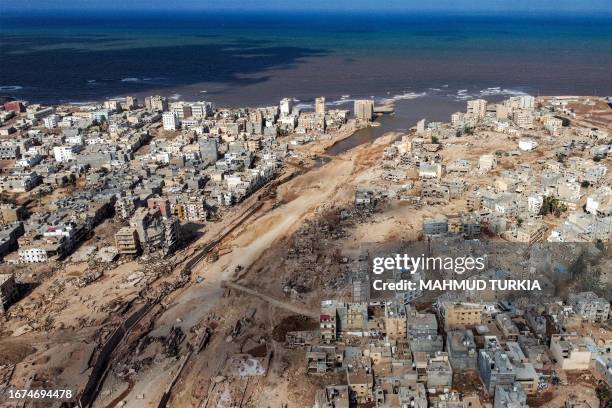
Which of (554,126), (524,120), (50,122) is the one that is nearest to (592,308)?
(554,126)

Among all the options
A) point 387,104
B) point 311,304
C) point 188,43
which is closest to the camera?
point 311,304

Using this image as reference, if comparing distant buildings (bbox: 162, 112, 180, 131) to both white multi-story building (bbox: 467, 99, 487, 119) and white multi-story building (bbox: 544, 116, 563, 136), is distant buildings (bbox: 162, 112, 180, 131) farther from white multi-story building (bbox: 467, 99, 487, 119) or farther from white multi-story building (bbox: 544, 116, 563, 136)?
white multi-story building (bbox: 544, 116, 563, 136)

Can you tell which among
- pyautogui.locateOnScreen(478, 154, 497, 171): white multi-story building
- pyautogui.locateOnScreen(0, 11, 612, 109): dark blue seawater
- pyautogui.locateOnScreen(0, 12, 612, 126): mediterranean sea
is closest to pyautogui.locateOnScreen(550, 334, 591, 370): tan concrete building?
pyautogui.locateOnScreen(478, 154, 497, 171): white multi-story building

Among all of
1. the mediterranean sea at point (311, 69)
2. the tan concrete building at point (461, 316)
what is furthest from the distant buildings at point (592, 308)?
the mediterranean sea at point (311, 69)

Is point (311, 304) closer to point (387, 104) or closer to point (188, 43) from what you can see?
point (387, 104)

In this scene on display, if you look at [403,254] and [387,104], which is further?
[387,104]

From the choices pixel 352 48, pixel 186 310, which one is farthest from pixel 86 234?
pixel 352 48

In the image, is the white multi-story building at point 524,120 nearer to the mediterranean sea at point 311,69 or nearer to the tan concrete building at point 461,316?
the mediterranean sea at point 311,69
